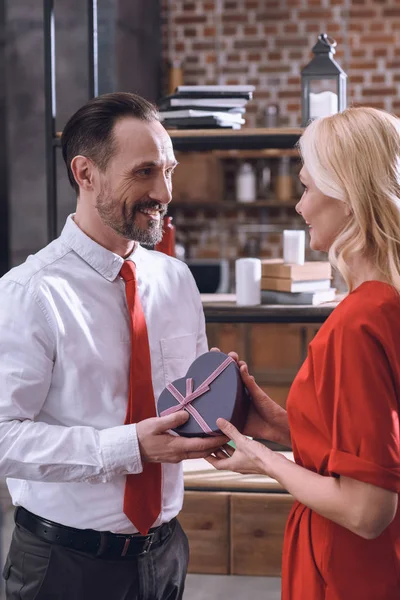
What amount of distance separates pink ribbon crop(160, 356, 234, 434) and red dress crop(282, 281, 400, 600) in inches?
8.4

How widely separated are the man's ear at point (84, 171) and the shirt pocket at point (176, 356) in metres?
0.34

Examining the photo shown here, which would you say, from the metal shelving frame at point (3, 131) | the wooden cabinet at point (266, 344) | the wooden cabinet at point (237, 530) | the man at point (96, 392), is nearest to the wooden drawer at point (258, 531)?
the wooden cabinet at point (237, 530)

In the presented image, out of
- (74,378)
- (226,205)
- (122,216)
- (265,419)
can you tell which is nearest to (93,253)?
(122,216)

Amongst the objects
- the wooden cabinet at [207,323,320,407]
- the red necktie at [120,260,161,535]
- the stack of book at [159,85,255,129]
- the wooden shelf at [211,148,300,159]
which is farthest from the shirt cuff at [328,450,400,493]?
the wooden shelf at [211,148,300,159]

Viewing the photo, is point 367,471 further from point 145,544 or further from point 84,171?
point 84,171

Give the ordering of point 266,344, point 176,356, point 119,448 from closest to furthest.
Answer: point 119,448 → point 176,356 → point 266,344

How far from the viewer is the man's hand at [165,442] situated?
4.42 ft

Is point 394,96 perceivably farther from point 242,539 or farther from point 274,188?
point 242,539

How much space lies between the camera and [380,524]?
3.67 ft

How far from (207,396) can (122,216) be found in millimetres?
377

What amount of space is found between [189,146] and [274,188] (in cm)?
323

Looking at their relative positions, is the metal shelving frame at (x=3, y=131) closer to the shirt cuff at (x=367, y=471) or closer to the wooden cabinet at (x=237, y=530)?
the wooden cabinet at (x=237, y=530)

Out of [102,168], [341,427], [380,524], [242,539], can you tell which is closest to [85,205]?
[102,168]

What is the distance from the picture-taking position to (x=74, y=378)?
4.59 feet
